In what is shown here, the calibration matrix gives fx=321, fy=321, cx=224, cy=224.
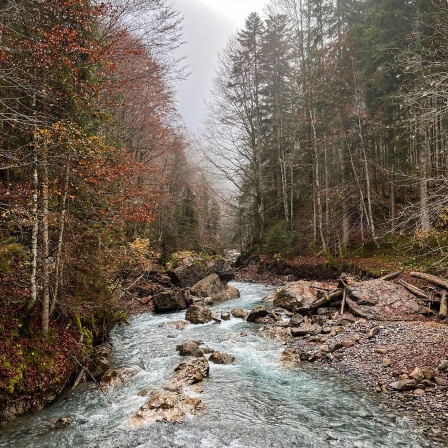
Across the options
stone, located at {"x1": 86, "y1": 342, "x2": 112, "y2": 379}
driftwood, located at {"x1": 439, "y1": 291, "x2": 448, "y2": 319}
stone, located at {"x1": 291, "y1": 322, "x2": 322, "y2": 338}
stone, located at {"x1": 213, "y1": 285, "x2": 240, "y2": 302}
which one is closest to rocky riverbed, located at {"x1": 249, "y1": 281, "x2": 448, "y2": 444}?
stone, located at {"x1": 291, "y1": 322, "x2": 322, "y2": 338}

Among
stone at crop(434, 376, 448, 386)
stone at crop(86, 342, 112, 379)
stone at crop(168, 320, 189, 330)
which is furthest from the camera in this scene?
stone at crop(168, 320, 189, 330)

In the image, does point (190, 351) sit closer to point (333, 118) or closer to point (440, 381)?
point (440, 381)

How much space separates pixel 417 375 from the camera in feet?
23.1

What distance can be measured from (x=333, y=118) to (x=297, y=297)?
45.6ft

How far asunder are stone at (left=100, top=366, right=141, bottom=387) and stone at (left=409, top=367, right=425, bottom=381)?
677 centimetres

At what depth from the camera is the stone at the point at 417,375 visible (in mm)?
6977

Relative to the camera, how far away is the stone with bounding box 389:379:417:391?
684 centimetres

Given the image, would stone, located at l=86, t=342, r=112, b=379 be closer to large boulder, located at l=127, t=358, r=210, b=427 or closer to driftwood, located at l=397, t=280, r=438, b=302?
large boulder, located at l=127, t=358, r=210, b=427

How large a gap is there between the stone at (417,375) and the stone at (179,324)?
8505 mm

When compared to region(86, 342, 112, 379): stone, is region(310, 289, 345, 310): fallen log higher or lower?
higher

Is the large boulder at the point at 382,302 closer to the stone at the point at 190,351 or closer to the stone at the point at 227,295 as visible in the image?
the stone at the point at 190,351

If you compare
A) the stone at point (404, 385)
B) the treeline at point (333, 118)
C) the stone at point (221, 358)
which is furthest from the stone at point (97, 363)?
the treeline at point (333, 118)

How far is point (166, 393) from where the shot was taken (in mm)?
7062

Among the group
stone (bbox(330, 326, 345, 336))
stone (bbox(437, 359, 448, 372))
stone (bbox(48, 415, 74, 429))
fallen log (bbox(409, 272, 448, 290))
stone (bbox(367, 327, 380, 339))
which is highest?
fallen log (bbox(409, 272, 448, 290))
